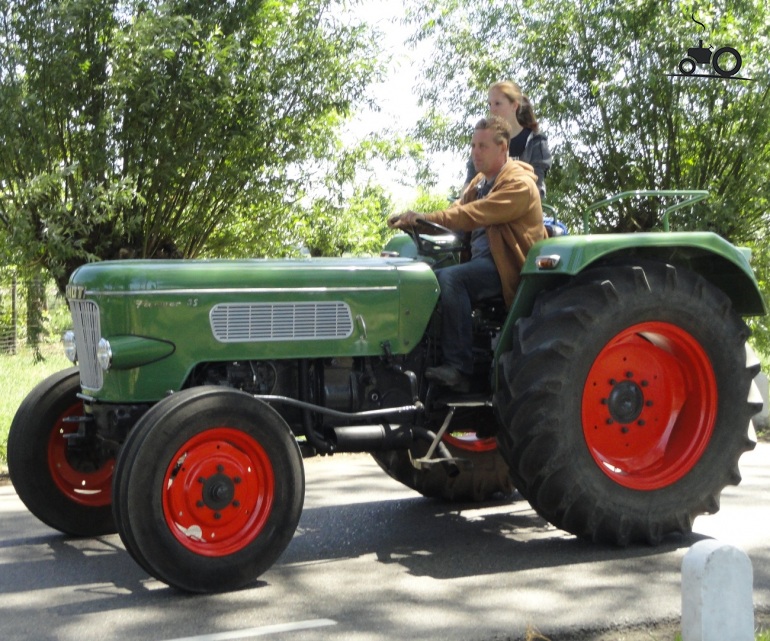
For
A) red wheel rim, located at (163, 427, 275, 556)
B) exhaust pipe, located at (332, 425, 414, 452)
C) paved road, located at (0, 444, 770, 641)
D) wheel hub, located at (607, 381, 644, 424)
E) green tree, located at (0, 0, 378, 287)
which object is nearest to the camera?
paved road, located at (0, 444, 770, 641)

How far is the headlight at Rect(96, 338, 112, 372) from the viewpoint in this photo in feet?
17.9

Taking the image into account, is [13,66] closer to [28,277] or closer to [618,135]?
[28,277]

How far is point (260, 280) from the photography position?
18.9 ft

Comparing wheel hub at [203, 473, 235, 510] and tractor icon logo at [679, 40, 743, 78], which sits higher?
tractor icon logo at [679, 40, 743, 78]

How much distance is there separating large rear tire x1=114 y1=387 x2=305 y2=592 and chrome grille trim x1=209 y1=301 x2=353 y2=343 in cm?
53

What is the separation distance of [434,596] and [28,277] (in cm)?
683

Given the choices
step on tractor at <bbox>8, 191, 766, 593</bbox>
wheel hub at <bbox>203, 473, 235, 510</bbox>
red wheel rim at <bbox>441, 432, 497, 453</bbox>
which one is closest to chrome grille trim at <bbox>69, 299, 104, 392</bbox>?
step on tractor at <bbox>8, 191, 766, 593</bbox>

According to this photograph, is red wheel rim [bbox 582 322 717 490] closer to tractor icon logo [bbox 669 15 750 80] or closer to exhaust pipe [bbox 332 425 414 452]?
exhaust pipe [bbox 332 425 414 452]

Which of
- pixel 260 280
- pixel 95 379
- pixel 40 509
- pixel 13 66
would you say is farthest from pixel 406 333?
pixel 13 66

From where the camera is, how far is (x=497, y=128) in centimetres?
633

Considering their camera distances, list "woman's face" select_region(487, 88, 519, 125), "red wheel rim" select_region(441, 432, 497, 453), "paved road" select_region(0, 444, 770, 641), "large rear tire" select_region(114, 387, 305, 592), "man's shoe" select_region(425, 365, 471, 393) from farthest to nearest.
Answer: "red wheel rim" select_region(441, 432, 497, 453) → "woman's face" select_region(487, 88, 519, 125) → "man's shoe" select_region(425, 365, 471, 393) → "large rear tire" select_region(114, 387, 305, 592) → "paved road" select_region(0, 444, 770, 641)

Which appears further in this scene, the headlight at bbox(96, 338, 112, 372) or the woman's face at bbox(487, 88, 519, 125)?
the woman's face at bbox(487, 88, 519, 125)

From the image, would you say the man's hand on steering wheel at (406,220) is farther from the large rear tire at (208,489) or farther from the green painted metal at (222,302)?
the large rear tire at (208,489)

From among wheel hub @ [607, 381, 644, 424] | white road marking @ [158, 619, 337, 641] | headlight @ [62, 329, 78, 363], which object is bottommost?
white road marking @ [158, 619, 337, 641]
